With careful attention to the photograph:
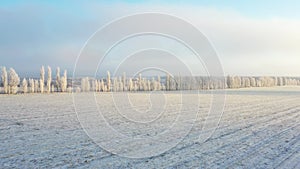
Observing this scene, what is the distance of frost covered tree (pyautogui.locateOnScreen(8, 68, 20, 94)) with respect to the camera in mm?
65000

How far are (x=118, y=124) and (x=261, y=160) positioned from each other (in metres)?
8.88

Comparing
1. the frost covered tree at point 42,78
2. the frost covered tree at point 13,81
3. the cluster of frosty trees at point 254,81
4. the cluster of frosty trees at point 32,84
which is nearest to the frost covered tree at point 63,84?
the cluster of frosty trees at point 32,84

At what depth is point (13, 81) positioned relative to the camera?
216 ft

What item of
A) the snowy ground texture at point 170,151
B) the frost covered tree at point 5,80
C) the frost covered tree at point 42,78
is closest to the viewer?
the snowy ground texture at point 170,151

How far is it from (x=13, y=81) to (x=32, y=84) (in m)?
5.43

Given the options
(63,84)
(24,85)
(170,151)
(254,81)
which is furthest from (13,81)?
(254,81)

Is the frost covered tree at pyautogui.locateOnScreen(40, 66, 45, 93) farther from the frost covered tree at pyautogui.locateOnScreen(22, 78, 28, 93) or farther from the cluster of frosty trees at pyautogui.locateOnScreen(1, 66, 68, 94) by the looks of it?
the frost covered tree at pyautogui.locateOnScreen(22, 78, 28, 93)

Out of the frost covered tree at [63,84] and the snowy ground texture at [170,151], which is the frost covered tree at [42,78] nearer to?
the frost covered tree at [63,84]

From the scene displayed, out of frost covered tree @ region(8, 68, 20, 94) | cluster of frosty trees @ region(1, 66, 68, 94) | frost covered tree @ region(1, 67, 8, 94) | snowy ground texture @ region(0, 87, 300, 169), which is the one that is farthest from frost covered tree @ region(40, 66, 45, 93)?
snowy ground texture @ region(0, 87, 300, 169)

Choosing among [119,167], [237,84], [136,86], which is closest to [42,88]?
[136,86]

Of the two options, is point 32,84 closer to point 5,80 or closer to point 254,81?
point 5,80

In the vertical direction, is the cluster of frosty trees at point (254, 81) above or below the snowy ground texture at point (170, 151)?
above

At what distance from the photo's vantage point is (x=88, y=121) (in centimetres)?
1681

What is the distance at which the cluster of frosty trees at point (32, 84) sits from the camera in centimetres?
6544
